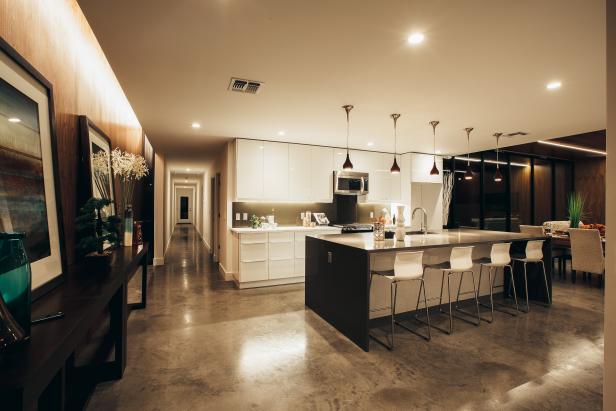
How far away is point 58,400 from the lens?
4.80ft

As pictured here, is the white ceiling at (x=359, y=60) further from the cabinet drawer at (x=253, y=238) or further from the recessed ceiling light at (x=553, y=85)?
the cabinet drawer at (x=253, y=238)

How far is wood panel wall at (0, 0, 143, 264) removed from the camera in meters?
1.71

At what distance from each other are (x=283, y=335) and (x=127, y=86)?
116 inches

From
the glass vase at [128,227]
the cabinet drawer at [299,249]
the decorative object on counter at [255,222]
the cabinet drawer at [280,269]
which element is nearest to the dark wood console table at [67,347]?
the glass vase at [128,227]

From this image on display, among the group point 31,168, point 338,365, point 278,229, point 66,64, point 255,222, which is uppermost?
point 66,64

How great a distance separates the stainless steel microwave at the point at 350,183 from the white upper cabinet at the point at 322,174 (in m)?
0.13

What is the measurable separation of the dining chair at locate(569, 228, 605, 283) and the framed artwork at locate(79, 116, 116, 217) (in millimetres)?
6385

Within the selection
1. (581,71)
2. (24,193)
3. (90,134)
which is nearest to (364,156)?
(581,71)

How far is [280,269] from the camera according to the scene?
531 centimetres

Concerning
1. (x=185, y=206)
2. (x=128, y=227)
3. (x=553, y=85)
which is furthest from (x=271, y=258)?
(x=185, y=206)

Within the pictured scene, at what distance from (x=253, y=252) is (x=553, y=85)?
4.36 meters

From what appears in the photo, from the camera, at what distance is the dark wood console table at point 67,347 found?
2.77 feet

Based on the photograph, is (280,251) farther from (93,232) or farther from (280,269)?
(93,232)

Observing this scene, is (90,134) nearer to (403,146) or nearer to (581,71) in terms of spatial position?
(581,71)
